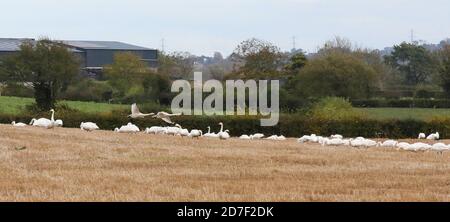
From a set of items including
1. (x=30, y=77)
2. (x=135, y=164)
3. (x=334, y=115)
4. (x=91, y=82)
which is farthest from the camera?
(x=91, y=82)

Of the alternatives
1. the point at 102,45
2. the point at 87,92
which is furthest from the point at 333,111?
the point at 102,45

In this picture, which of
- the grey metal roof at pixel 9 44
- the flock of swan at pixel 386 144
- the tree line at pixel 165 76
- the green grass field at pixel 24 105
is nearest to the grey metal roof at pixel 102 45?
the grey metal roof at pixel 9 44

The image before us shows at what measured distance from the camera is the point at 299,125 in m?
36.3

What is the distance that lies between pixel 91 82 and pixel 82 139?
45451 millimetres

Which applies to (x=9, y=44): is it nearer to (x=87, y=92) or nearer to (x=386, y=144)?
(x=87, y=92)

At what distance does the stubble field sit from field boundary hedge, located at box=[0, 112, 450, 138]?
48.7 feet

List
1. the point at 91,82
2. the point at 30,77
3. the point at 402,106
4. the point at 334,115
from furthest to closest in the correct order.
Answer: the point at 91,82 → the point at 402,106 → the point at 30,77 → the point at 334,115

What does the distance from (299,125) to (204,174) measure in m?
22.7

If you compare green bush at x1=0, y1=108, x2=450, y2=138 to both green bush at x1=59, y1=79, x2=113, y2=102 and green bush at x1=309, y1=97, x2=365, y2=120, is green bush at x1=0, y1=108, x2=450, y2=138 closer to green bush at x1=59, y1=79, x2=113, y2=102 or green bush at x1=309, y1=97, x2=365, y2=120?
green bush at x1=309, y1=97, x2=365, y2=120

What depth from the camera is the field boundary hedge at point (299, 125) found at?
36312mm

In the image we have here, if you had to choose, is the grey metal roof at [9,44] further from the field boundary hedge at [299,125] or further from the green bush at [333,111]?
the field boundary hedge at [299,125]

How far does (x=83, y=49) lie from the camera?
105 meters
